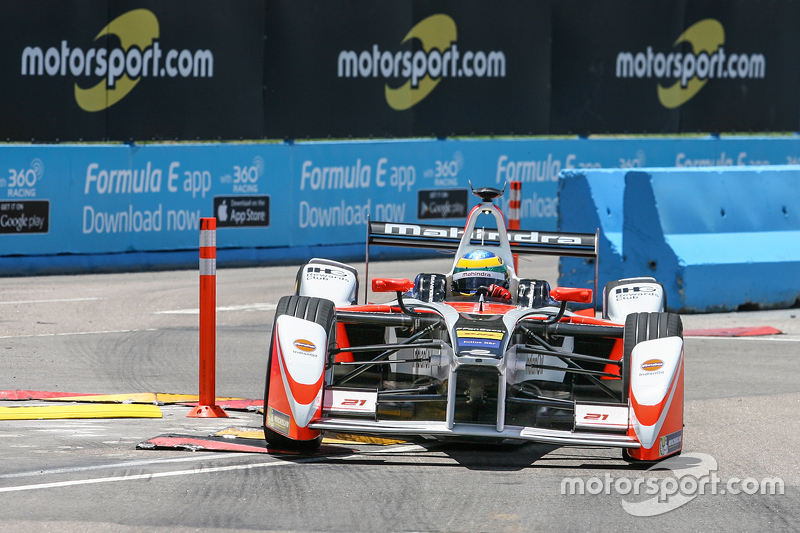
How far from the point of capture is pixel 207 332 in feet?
27.8

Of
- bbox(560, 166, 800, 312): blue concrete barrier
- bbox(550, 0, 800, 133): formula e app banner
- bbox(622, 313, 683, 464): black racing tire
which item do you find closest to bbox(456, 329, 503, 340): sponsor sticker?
bbox(622, 313, 683, 464): black racing tire

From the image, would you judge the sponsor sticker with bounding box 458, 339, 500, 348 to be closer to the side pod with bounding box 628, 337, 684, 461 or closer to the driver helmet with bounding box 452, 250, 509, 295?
the side pod with bounding box 628, 337, 684, 461

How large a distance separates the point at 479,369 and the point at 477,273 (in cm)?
198

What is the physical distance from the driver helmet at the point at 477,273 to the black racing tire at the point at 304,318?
1491mm

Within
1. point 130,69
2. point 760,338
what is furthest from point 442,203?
point 760,338

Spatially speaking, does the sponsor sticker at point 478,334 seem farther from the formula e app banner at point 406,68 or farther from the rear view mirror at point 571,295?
the formula e app banner at point 406,68

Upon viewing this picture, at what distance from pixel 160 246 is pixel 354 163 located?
11.1 ft

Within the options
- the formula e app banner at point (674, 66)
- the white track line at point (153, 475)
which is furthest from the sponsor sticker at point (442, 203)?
the white track line at point (153, 475)

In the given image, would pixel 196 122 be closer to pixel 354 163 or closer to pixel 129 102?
pixel 129 102

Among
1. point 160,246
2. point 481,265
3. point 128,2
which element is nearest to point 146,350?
point 481,265

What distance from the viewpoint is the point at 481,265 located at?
29.3ft

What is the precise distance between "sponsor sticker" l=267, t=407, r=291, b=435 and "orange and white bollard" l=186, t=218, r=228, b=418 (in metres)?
1.16

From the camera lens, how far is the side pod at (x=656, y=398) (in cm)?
707

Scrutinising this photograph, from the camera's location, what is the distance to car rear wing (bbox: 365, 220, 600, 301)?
9508 millimetres
